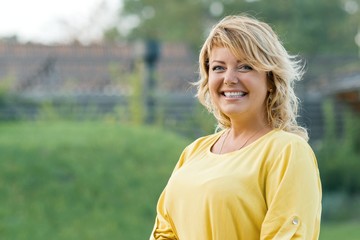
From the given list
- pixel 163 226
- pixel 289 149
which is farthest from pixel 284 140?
pixel 163 226

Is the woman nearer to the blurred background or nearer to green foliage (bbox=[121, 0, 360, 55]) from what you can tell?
the blurred background

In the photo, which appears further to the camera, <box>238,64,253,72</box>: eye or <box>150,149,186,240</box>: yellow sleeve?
<box>150,149,186,240</box>: yellow sleeve

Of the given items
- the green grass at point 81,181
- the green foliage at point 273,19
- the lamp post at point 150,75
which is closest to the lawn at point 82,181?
the green grass at point 81,181

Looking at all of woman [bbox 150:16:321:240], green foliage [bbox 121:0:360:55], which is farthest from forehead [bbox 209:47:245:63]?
green foliage [bbox 121:0:360:55]

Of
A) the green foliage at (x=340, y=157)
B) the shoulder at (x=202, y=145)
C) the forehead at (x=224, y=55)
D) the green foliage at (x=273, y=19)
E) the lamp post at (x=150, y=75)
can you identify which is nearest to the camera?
the forehead at (x=224, y=55)

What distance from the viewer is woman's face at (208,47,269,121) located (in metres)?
2.40

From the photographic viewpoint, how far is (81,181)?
9.25 meters

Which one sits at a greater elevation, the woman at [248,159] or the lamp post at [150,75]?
the woman at [248,159]

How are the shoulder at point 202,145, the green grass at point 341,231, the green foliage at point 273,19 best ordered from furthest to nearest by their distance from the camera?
the green foliage at point 273,19
the green grass at point 341,231
the shoulder at point 202,145

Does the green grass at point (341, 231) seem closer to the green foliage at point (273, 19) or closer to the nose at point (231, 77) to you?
the green foliage at point (273, 19)

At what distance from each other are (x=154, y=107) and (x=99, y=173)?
354cm

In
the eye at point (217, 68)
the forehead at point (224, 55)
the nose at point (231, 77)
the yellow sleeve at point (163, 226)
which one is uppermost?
the forehead at point (224, 55)

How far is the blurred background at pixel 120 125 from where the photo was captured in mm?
8859

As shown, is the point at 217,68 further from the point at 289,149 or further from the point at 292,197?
the point at 292,197
